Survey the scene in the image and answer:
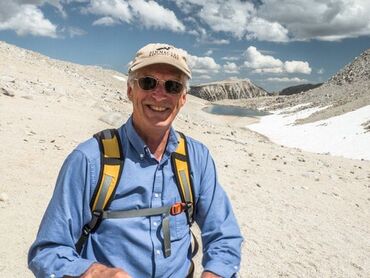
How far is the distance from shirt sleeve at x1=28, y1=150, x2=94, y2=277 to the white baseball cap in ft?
2.67

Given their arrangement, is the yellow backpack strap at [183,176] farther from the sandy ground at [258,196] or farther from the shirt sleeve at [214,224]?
the sandy ground at [258,196]

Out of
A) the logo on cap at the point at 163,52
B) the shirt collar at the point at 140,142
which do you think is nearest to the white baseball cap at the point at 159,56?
the logo on cap at the point at 163,52

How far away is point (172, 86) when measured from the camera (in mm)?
3291

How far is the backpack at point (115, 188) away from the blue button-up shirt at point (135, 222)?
37 millimetres

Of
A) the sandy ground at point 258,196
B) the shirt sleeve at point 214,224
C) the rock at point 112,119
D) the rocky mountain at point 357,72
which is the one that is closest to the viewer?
the shirt sleeve at point 214,224

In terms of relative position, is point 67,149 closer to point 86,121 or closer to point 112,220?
Answer: point 86,121

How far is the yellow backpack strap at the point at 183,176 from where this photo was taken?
3.23 m

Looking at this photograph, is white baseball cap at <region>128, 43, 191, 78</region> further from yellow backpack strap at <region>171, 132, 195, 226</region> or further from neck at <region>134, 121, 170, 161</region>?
yellow backpack strap at <region>171, 132, 195, 226</region>

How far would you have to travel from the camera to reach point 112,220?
3.00m

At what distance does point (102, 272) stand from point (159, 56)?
5.05ft

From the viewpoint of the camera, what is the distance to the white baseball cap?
308cm

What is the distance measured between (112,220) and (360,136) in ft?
108

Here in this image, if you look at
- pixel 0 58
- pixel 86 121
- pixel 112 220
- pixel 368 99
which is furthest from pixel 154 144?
pixel 368 99

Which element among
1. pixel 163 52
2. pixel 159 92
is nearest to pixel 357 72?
pixel 159 92
